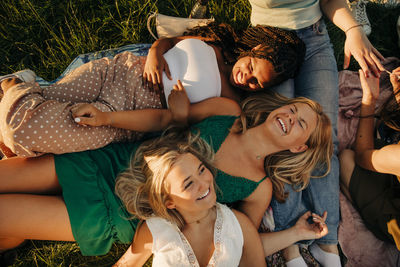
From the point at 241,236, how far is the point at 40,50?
275 cm

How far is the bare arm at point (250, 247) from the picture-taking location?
2.47m

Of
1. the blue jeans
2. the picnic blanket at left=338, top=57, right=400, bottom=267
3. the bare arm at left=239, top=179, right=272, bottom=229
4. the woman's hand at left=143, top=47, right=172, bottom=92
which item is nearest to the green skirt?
the woman's hand at left=143, top=47, right=172, bottom=92

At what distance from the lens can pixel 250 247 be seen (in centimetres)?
247

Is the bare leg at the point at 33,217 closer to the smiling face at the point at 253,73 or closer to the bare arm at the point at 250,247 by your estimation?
the bare arm at the point at 250,247

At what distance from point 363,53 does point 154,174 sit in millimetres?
2166

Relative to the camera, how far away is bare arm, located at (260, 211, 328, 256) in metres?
2.69

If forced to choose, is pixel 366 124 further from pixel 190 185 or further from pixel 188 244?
pixel 188 244

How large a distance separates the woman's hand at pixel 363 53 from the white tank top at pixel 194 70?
4.01 ft

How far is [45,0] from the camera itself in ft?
10.7

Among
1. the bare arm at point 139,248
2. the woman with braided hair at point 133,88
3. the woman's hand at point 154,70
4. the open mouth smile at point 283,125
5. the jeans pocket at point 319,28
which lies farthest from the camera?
the jeans pocket at point 319,28

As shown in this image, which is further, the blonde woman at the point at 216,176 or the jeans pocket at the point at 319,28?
the jeans pocket at the point at 319,28

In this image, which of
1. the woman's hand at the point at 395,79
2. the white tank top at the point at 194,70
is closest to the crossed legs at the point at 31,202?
the white tank top at the point at 194,70

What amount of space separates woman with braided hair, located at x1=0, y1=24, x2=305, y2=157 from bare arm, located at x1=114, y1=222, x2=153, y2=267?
80cm

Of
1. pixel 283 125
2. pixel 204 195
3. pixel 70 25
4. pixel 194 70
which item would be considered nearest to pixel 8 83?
pixel 70 25
